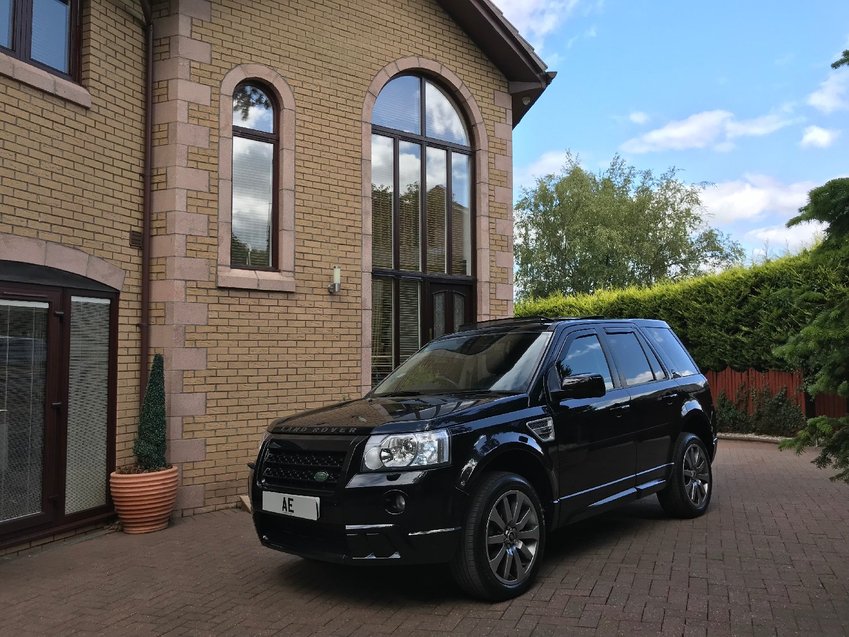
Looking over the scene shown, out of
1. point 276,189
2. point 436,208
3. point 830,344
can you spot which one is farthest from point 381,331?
point 830,344

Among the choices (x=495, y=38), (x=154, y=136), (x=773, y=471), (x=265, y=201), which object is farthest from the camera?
(x=495, y=38)

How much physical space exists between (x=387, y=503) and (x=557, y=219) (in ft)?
106

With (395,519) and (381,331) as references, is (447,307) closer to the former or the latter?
(381,331)

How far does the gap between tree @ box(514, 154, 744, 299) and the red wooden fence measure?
19157mm

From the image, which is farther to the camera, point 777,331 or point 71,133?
point 777,331

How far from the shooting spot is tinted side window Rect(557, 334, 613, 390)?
555 centimetres

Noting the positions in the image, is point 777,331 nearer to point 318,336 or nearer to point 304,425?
point 318,336

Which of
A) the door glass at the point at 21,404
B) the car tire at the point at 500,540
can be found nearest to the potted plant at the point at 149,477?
the door glass at the point at 21,404

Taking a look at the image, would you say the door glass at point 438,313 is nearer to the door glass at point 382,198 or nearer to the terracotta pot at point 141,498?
the door glass at point 382,198

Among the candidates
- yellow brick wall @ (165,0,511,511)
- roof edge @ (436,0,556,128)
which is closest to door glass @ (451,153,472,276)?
roof edge @ (436,0,556,128)

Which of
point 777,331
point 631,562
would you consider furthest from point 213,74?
point 777,331

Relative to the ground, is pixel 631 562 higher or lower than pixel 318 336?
lower

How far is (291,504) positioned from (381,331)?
197 inches

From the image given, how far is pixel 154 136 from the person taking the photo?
765cm
